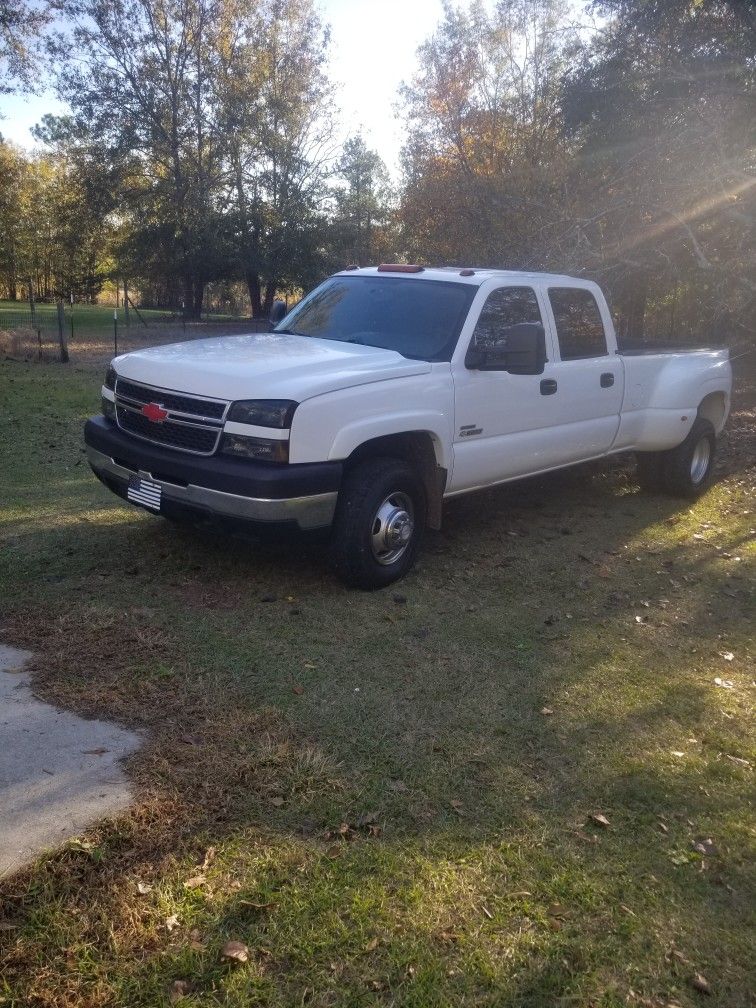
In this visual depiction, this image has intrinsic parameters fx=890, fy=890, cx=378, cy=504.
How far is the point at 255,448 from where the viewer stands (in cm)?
481

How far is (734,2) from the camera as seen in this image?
1173 cm

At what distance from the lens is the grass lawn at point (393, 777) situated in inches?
99.4

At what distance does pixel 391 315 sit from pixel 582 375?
1704 millimetres

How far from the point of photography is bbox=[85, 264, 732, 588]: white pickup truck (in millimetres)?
4832

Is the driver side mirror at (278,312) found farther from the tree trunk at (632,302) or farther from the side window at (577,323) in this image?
the tree trunk at (632,302)

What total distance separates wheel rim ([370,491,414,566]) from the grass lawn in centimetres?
28

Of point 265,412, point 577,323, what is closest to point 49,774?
point 265,412

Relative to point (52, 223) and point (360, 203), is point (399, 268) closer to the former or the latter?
point (360, 203)

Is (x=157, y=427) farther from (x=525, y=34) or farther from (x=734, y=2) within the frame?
(x=525, y=34)

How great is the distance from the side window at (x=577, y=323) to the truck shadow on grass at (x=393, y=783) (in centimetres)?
186

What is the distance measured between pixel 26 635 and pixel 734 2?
12.1 meters

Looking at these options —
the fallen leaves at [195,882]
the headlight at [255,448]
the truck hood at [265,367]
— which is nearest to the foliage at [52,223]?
the truck hood at [265,367]

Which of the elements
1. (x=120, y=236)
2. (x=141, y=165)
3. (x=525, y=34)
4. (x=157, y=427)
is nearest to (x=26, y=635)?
(x=157, y=427)

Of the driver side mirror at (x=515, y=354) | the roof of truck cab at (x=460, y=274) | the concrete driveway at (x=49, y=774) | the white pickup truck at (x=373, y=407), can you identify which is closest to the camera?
the concrete driveway at (x=49, y=774)
